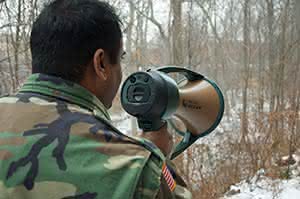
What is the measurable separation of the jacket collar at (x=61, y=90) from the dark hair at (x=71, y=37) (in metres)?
0.01

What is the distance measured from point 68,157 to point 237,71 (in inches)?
232

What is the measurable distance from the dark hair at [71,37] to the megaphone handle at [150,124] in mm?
121

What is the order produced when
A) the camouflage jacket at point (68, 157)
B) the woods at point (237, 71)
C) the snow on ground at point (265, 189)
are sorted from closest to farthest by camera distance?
A: the camouflage jacket at point (68, 157), the woods at point (237, 71), the snow on ground at point (265, 189)

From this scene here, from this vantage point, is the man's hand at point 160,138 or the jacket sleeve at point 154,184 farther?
the man's hand at point 160,138

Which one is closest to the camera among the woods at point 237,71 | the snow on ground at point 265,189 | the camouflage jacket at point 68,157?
the camouflage jacket at point 68,157

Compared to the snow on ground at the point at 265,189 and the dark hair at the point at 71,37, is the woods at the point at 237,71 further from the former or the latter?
the dark hair at the point at 71,37

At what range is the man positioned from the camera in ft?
1.54

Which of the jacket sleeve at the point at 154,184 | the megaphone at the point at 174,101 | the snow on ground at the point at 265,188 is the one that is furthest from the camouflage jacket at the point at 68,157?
the snow on ground at the point at 265,188

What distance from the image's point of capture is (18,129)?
0.50 meters

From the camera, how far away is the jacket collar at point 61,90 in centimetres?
55

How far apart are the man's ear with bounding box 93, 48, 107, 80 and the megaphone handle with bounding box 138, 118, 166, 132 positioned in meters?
0.11

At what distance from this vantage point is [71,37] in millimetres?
571

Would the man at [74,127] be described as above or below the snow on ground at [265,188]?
above

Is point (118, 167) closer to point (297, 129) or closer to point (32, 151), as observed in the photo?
point (32, 151)
